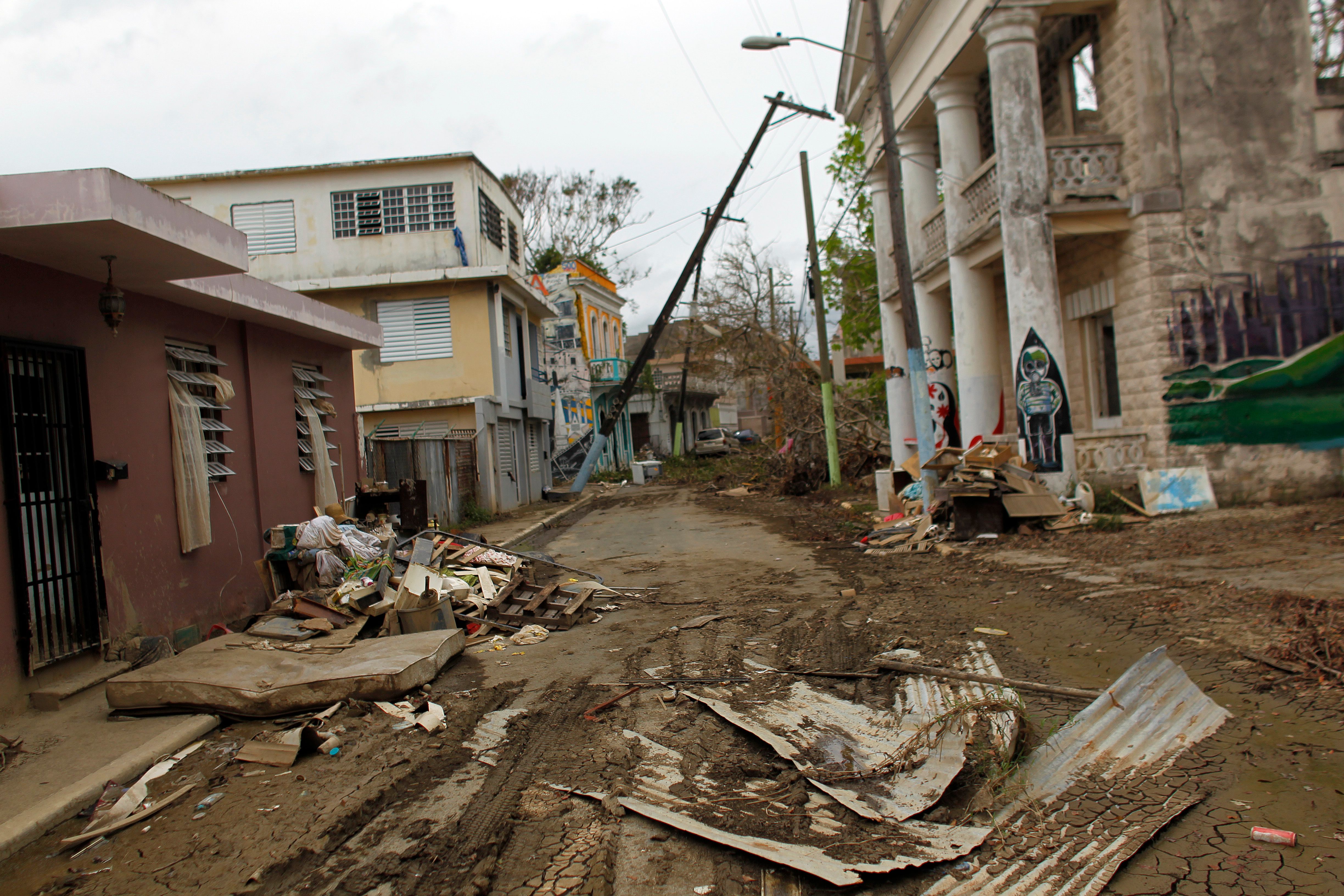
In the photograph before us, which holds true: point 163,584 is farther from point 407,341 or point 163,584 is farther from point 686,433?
point 686,433

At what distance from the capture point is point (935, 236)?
15727mm

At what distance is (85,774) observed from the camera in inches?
175

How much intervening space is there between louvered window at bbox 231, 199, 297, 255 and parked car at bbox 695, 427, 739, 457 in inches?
910

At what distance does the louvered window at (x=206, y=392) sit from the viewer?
8141 millimetres

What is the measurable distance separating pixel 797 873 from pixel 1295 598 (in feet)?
15.7

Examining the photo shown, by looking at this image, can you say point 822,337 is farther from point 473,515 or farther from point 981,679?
point 981,679

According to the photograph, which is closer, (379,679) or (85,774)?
(85,774)

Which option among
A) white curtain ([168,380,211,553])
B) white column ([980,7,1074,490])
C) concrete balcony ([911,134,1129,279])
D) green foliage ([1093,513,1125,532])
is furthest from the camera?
white column ([980,7,1074,490])

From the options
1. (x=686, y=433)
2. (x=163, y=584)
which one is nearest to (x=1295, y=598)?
(x=163, y=584)

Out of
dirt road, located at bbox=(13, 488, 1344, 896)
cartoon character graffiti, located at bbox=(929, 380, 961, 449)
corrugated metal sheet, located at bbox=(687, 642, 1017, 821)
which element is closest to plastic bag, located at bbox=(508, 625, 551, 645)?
dirt road, located at bbox=(13, 488, 1344, 896)

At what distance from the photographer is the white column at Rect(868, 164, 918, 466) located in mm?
17312

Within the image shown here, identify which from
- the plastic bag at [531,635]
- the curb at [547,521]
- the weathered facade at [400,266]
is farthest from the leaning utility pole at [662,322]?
the plastic bag at [531,635]

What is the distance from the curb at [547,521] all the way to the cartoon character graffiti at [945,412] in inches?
317

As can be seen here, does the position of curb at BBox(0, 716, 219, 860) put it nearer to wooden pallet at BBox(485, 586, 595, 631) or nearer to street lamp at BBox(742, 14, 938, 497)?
wooden pallet at BBox(485, 586, 595, 631)
